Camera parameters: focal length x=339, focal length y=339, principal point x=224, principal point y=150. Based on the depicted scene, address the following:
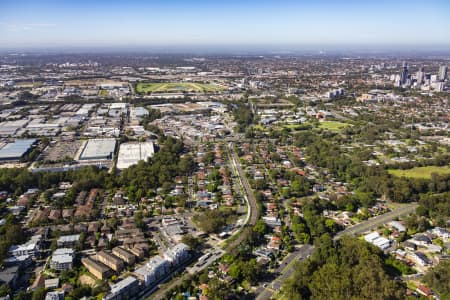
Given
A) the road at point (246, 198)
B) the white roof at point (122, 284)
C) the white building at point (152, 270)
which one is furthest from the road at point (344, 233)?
the white roof at point (122, 284)

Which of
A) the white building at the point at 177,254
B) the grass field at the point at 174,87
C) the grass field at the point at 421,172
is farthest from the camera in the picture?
the grass field at the point at 174,87

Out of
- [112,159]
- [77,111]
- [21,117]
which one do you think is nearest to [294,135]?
[112,159]

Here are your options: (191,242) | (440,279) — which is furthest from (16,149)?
(440,279)

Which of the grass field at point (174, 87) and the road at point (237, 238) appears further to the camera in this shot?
the grass field at point (174, 87)

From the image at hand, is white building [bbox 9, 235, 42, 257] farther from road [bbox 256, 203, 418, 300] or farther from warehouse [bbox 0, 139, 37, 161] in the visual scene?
warehouse [bbox 0, 139, 37, 161]

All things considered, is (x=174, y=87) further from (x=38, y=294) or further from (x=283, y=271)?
(x=38, y=294)

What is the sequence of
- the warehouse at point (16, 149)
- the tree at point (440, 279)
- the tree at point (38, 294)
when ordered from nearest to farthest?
the tree at point (38, 294) < the tree at point (440, 279) < the warehouse at point (16, 149)

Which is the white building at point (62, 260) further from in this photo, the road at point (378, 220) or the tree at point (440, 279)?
the tree at point (440, 279)

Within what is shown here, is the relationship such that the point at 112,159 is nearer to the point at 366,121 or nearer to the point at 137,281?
the point at 137,281
